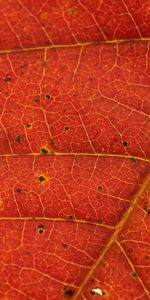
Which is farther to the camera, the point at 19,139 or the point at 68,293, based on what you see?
the point at 19,139

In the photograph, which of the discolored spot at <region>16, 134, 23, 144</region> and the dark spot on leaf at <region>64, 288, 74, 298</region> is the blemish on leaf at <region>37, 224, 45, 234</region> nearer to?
the dark spot on leaf at <region>64, 288, 74, 298</region>

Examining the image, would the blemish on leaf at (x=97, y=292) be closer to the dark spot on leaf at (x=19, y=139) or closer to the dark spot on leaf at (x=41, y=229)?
the dark spot on leaf at (x=41, y=229)

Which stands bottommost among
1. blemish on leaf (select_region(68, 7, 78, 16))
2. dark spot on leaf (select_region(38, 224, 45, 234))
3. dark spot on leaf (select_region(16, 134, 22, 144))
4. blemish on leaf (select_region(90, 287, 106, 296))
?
blemish on leaf (select_region(90, 287, 106, 296))

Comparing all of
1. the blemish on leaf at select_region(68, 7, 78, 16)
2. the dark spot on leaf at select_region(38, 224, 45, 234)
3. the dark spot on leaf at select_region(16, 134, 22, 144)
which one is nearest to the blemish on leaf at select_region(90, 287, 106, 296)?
the dark spot on leaf at select_region(38, 224, 45, 234)

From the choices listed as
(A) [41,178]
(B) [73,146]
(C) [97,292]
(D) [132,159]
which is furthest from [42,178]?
(C) [97,292]

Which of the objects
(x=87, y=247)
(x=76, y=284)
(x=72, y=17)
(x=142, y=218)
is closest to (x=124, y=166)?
(x=142, y=218)

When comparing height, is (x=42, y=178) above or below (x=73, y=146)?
below

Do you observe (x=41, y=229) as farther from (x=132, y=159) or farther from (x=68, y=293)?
(x=132, y=159)

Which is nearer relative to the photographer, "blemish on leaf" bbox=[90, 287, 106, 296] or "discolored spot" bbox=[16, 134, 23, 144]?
"blemish on leaf" bbox=[90, 287, 106, 296]

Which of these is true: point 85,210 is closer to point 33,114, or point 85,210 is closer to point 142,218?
point 142,218
